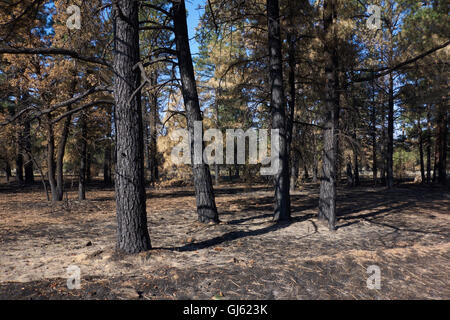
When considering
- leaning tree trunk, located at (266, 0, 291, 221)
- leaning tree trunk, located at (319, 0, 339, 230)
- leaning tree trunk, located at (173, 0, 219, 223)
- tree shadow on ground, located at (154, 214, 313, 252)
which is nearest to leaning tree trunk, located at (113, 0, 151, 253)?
tree shadow on ground, located at (154, 214, 313, 252)

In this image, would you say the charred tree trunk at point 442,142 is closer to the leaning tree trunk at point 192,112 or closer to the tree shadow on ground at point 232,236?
the tree shadow on ground at point 232,236

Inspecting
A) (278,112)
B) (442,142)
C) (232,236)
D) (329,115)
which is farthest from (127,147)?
(442,142)

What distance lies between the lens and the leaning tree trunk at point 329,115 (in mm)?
6617

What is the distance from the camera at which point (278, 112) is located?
715 centimetres

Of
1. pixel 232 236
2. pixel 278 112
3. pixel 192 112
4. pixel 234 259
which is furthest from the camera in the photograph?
pixel 278 112

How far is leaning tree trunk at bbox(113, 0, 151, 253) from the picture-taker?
14.4ft

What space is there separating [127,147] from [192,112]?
9.03ft

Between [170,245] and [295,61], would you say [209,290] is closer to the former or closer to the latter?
[170,245]

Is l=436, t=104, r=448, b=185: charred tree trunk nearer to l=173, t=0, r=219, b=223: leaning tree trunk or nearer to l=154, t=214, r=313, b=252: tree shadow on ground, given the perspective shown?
l=154, t=214, r=313, b=252: tree shadow on ground

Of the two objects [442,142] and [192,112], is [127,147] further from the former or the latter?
[442,142]

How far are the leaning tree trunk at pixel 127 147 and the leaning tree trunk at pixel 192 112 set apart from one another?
2.42 meters

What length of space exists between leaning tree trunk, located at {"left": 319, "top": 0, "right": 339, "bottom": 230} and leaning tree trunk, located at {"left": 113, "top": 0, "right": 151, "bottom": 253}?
14.4 feet
